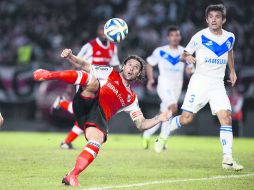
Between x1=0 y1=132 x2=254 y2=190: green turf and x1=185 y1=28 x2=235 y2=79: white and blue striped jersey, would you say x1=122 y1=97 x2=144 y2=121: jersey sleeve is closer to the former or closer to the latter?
x1=0 y1=132 x2=254 y2=190: green turf

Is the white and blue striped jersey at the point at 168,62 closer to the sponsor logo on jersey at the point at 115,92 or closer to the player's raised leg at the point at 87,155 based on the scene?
the sponsor logo on jersey at the point at 115,92

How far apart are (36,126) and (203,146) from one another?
776 centimetres

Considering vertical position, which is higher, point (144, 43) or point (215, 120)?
point (144, 43)

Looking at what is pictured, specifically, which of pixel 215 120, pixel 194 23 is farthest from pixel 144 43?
pixel 215 120

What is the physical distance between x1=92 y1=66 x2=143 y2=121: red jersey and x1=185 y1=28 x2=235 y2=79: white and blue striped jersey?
214 centimetres

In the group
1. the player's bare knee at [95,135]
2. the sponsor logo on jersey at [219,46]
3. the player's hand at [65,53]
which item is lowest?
the player's bare knee at [95,135]

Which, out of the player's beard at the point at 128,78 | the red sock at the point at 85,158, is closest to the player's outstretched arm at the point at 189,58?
the player's beard at the point at 128,78

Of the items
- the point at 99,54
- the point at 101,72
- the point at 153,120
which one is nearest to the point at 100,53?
the point at 99,54

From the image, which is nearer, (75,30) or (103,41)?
(103,41)

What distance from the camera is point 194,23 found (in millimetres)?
22297

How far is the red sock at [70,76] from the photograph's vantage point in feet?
27.3

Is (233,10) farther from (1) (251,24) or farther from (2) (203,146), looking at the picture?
(2) (203,146)

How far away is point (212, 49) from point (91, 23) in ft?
42.8

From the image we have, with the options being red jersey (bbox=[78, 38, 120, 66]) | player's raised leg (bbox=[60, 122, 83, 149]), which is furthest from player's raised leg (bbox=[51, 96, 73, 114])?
red jersey (bbox=[78, 38, 120, 66])
